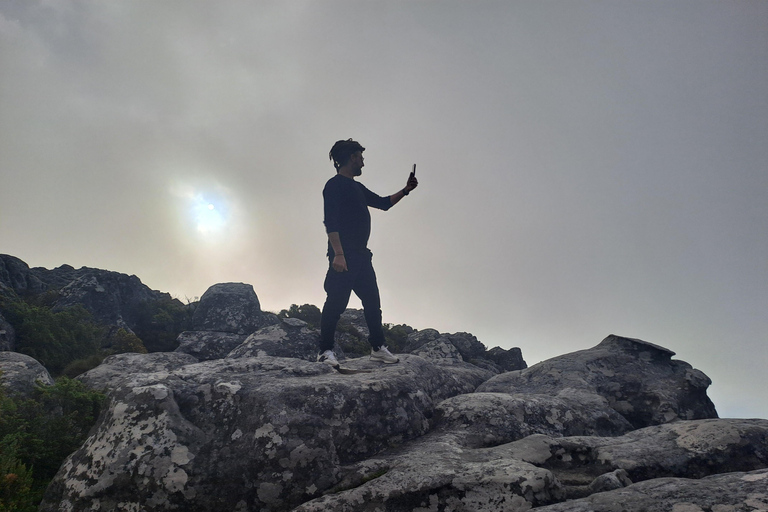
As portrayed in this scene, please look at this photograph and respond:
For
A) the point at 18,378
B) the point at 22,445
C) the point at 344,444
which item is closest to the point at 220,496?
the point at 344,444

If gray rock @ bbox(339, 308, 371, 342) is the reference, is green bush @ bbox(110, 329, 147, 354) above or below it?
below

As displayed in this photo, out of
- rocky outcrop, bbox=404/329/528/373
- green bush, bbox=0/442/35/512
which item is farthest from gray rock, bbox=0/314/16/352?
rocky outcrop, bbox=404/329/528/373

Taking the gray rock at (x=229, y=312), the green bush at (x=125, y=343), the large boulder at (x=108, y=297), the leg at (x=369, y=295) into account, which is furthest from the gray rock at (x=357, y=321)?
the leg at (x=369, y=295)

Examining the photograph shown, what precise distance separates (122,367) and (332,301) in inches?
298

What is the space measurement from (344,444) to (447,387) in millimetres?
3491

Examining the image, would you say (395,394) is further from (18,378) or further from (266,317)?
(266,317)

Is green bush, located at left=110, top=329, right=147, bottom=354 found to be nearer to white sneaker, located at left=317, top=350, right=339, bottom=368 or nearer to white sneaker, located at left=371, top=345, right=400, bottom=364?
white sneaker, located at left=317, top=350, right=339, bottom=368

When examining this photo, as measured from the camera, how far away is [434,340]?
23344 mm

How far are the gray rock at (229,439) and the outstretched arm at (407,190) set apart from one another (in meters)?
3.98

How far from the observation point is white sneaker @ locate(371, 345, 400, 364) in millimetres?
7831

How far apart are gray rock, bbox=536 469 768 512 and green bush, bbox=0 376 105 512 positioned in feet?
17.9

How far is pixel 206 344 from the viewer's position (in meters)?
17.6

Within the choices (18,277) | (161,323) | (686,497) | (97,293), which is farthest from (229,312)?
(686,497)

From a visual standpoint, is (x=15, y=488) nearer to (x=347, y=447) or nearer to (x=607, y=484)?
(x=347, y=447)
